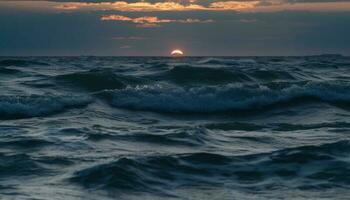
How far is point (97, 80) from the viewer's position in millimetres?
22812

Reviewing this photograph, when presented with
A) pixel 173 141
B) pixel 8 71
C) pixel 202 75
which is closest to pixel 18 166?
pixel 173 141

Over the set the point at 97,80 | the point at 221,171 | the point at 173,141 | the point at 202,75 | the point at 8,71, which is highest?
the point at 202,75

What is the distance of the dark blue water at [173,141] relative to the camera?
320 inches

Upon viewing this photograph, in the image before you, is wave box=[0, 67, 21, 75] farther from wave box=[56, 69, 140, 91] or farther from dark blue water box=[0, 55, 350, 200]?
wave box=[56, 69, 140, 91]

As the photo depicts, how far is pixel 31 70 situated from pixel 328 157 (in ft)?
66.6

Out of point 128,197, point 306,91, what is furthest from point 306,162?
point 306,91

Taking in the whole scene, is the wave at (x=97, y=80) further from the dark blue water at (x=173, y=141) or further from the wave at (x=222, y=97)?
the wave at (x=222, y=97)

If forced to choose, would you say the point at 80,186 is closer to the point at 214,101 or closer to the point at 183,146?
the point at 183,146

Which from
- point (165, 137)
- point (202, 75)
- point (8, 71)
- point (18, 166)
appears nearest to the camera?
point (18, 166)

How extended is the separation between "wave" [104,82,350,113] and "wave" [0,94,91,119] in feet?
4.36

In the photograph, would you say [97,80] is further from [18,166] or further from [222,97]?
[18,166]

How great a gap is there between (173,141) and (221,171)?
260 centimetres

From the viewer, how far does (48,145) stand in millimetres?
10766

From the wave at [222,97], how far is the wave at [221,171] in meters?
7.77
